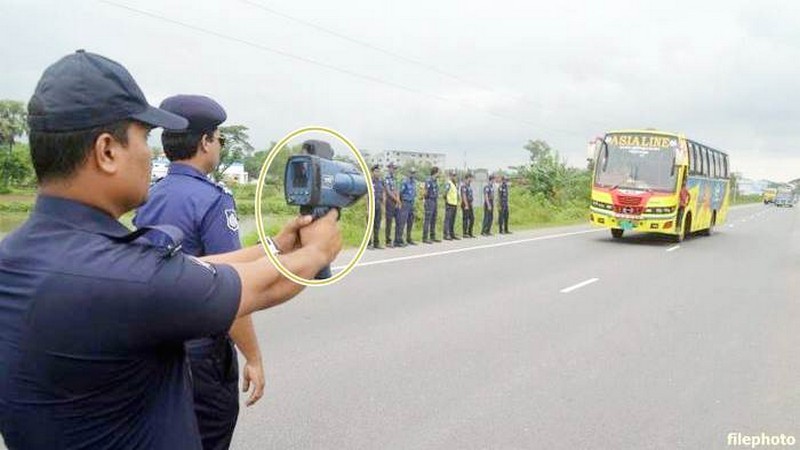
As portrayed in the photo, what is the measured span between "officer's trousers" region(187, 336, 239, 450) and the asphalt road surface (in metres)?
1.48

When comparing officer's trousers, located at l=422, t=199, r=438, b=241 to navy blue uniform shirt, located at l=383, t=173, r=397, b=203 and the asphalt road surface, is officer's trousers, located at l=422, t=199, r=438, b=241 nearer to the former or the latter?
navy blue uniform shirt, located at l=383, t=173, r=397, b=203

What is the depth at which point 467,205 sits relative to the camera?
60.2ft

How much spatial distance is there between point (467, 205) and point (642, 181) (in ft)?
15.1

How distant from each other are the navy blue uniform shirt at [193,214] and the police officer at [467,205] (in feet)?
53.0

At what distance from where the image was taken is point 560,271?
11.2 metres

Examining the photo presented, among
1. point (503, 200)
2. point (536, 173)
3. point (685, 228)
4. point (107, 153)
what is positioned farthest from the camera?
point (536, 173)

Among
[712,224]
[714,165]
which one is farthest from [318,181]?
[712,224]

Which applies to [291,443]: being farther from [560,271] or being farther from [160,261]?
[560,271]

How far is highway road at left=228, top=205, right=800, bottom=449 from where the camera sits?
395cm

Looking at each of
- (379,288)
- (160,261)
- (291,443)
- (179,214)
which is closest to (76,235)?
(160,261)

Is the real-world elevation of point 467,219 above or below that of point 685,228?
below

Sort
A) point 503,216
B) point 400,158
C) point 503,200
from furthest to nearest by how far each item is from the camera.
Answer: point 503,216 → point 503,200 → point 400,158

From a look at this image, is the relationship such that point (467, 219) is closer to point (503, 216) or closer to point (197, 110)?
point (503, 216)

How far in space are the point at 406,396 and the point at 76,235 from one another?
11.4 feet
